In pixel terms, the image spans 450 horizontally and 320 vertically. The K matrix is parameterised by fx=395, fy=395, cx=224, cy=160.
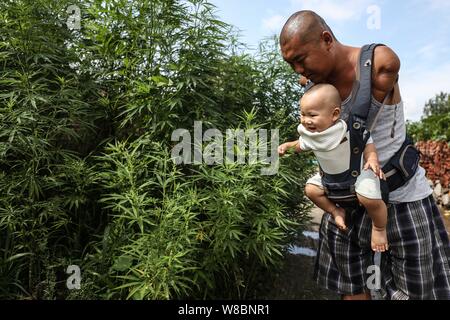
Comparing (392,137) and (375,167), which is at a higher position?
(392,137)

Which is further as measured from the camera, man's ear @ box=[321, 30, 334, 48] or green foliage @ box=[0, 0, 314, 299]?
green foliage @ box=[0, 0, 314, 299]

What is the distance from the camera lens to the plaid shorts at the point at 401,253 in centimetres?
155

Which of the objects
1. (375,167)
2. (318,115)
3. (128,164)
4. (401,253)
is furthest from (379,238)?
(128,164)

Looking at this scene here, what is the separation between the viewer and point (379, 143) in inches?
59.2

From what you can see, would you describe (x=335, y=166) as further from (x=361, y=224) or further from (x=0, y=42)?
(x=0, y=42)

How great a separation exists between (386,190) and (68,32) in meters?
2.39

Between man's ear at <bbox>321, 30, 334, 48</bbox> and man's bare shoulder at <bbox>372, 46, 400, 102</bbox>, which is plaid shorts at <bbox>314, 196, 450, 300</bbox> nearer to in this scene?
man's bare shoulder at <bbox>372, 46, 400, 102</bbox>

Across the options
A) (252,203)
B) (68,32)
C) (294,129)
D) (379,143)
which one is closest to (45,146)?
(68,32)

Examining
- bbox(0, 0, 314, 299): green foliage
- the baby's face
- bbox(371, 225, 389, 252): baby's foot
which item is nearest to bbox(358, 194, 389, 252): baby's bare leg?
bbox(371, 225, 389, 252): baby's foot

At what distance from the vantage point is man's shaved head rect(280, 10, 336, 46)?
4.25ft

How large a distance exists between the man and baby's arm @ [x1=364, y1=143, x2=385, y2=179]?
0.31 feet

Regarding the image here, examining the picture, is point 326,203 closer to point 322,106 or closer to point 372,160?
point 372,160

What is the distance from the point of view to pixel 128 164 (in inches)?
89.1

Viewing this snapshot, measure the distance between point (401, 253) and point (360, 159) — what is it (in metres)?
0.47
